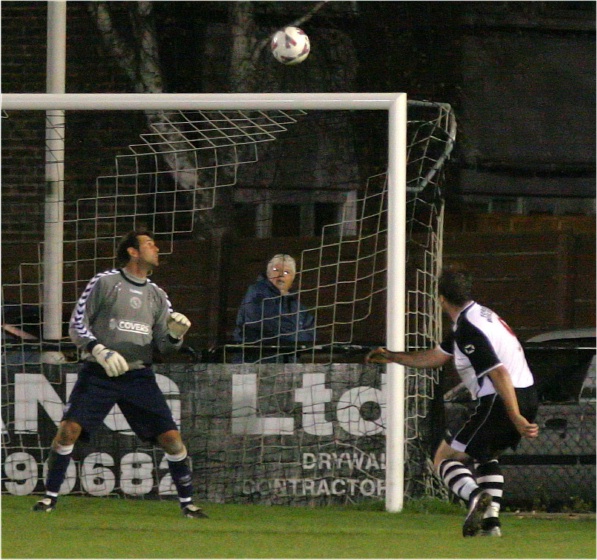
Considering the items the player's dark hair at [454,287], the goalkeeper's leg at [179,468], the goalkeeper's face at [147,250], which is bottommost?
the goalkeeper's leg at [179,468]

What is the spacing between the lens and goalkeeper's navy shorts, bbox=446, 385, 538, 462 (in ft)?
26.8

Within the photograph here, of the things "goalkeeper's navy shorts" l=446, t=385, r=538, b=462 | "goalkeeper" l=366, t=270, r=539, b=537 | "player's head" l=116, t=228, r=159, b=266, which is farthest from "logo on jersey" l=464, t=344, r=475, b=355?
"player's head" l=116, t=228, r=159, b=266

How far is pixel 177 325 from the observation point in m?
9.25

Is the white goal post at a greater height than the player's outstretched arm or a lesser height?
greater

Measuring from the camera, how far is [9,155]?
1597 centimetres

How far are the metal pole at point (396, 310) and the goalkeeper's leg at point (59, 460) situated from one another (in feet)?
7.38

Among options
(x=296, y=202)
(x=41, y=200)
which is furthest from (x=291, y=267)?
(x=41, y=200)

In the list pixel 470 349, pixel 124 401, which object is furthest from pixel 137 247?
pixel 470 349

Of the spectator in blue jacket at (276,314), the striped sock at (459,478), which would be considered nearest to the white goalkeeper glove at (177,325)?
the spectator in blue jacket at (276,314)

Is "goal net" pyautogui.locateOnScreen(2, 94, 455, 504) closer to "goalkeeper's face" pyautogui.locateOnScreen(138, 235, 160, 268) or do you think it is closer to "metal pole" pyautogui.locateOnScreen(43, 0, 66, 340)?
"metal pole" pyautogui.locateOnScreen(43, 0, 66, 340)

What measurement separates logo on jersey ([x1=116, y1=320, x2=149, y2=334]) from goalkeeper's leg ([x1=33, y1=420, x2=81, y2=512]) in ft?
2.45

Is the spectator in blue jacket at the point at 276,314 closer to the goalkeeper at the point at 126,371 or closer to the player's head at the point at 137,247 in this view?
the goalkeeper at the point at 126,371

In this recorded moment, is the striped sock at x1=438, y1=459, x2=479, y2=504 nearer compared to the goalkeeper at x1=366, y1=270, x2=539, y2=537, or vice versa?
the goalkeeper at x1=366, y1=270, x2=539, y2=537

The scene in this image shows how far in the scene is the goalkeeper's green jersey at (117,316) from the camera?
9180 millimetres
